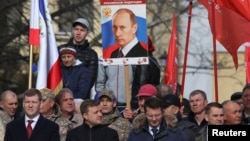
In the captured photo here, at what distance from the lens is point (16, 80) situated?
26922mm

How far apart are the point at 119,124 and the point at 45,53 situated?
1.90 m

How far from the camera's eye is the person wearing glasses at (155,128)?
1348 cm

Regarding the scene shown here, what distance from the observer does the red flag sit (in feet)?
51.6

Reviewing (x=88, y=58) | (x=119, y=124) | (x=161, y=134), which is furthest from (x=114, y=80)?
(x=161, y=134)

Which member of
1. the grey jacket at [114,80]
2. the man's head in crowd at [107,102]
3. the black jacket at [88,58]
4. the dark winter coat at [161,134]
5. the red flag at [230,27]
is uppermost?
the red flag at [230,27]

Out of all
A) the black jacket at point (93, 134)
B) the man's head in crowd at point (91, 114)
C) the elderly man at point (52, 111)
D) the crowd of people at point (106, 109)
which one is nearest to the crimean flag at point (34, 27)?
the crowd of people at point (106, 109)

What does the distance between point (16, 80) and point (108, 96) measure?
1267 centimetres

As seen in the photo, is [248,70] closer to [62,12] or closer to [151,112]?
[151,112]

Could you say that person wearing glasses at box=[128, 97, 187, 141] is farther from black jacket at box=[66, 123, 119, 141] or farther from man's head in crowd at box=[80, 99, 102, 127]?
man's head in crowd at box=[80, 99, 102, 127]

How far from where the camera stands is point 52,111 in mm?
14539

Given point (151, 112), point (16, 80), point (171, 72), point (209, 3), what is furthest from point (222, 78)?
point (151, 112)

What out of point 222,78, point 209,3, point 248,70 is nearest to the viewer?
point 209,3

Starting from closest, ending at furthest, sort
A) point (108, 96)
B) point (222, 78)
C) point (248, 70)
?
point (108, 96), point (248, 70), point (222, 78)

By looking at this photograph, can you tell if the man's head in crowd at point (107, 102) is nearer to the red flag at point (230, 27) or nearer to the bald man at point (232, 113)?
the bald man at point (232, 113)
